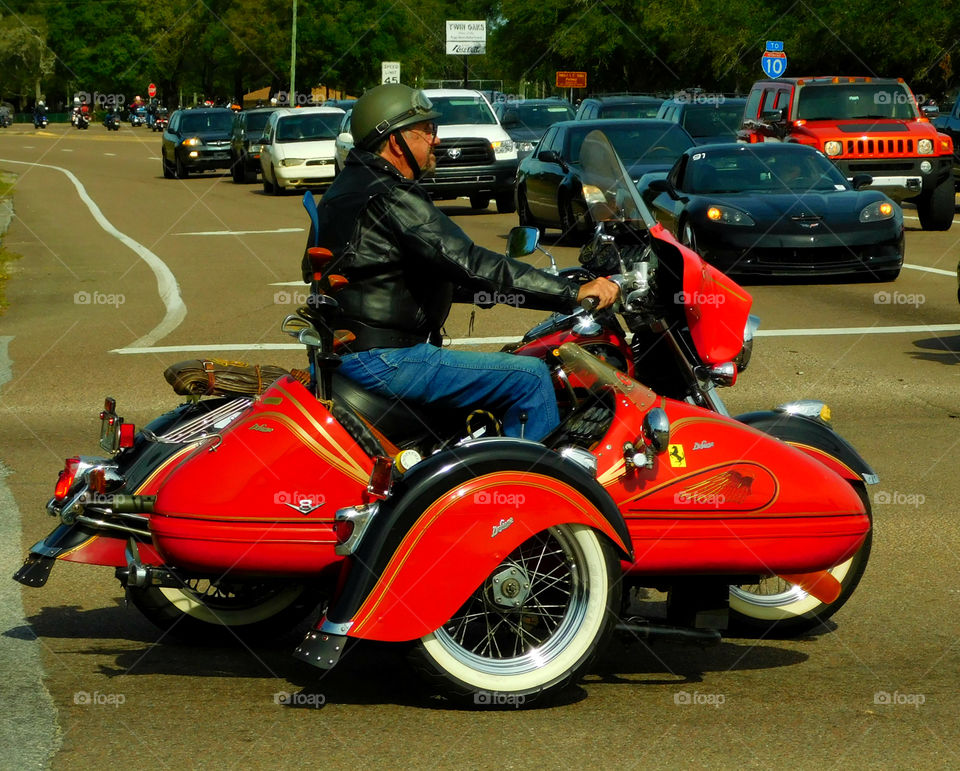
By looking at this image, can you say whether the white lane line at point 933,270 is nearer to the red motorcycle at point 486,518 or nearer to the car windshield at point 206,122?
the red motorcycle at point 486,518

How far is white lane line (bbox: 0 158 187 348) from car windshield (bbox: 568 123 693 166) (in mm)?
6285

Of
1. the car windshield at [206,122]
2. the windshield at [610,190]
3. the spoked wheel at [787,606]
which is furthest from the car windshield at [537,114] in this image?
the spoked wheel at [787,606]

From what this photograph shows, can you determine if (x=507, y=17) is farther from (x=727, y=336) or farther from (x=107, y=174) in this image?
(x=727, y=336)

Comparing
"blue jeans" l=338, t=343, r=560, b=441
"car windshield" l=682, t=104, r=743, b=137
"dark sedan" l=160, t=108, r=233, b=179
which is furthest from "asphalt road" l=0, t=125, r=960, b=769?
"dark sedan" l=160, t=108, r=233, b=179

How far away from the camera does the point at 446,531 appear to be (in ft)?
14.3

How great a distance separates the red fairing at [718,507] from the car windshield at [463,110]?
23303 millimetres

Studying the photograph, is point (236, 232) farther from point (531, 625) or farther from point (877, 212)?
point (531, 625)

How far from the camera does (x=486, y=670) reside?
4426mm

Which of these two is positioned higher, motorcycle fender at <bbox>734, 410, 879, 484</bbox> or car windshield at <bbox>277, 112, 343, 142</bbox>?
motorcycle fender at <bbox>734, 410, 879, 484</bbox>

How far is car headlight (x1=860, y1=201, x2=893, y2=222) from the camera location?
630 inches

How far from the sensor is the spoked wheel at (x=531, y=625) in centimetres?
441

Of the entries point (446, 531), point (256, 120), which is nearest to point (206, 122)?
point (256, 120)

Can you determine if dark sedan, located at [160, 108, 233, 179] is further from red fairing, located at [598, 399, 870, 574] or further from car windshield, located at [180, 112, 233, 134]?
red fairing, located at [598, 399, 870, 574]

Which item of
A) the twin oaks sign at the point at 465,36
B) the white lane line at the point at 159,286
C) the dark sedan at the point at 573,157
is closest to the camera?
the white lane line at the point at 159,286
